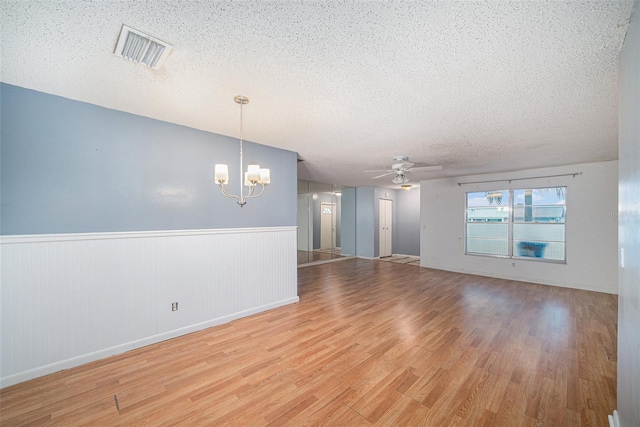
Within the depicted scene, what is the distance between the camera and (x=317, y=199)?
381 inches

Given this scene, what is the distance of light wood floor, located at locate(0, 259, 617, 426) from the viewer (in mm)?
1817

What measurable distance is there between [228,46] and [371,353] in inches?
117

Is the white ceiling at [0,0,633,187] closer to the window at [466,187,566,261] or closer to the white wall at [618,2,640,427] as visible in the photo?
the white wall at [618,2,640,427]

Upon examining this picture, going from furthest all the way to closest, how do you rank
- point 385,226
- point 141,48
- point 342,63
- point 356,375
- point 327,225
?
point 327,225 → point 385,226 → point 356,375 → point 342,63 → point 141,48

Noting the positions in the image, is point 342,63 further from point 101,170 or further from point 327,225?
point 327,225

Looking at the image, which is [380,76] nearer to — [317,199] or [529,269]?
[529,269]

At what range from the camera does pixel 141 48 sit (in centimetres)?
166

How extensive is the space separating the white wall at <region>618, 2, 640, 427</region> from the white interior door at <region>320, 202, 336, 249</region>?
8.41 meters

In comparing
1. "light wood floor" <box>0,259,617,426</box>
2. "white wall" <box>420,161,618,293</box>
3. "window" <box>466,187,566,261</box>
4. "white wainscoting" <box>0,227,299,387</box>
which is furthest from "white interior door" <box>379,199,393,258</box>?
"white wainscoting" <box>0,227,299,387</box>

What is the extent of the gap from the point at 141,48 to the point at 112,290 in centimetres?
236

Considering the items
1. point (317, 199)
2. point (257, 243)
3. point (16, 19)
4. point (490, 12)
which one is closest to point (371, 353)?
point (257, 243)

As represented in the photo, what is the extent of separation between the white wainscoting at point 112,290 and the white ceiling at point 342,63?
145 centimetres

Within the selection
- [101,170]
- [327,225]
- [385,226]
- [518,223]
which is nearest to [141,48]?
[101,170]

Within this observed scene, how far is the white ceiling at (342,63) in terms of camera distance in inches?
53.8
